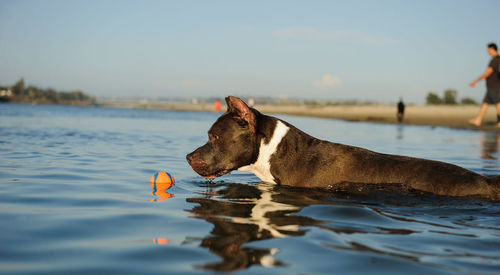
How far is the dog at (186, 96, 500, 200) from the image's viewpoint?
6.59 m

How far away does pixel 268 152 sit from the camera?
22.3 ft

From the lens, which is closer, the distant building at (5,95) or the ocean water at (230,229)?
the ocean water at (230,229)

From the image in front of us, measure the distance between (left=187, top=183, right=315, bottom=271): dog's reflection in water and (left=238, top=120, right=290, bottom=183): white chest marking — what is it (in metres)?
0.26

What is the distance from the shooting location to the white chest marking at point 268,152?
679 cm

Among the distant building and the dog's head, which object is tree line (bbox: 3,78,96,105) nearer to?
the distant building

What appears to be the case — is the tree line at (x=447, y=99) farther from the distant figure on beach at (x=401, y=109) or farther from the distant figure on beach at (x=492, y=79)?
the distant figure on beach at (x=492, y=79)

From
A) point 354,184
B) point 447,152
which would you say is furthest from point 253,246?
point 447,152

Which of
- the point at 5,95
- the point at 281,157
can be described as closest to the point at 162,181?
the point at 281,157

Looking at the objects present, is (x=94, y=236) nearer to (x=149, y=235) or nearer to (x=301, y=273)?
(x=149, y=235)

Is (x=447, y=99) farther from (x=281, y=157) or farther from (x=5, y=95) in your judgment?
(x=5, y=95)

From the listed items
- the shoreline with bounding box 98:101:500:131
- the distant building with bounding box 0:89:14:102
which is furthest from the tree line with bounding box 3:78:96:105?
the shoreline with bounding box 98:101:500:131

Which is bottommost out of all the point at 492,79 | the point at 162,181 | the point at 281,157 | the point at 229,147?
the point at 162,181

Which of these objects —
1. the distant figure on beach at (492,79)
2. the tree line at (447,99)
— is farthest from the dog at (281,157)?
the tree line at (447,99)

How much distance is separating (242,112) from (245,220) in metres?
2.16
